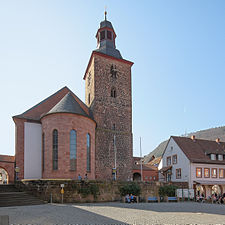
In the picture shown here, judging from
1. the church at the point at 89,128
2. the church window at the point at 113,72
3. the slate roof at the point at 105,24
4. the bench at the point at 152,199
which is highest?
the slate roof at the point at 105,24

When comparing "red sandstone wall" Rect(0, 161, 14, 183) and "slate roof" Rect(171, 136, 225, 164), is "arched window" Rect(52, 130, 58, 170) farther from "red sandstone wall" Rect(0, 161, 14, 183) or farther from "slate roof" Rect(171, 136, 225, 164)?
"slate roof" Rect(171, 136, 225, 164)

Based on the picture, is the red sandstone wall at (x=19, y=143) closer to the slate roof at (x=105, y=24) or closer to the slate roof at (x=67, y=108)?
the slate roof at (x=67, y=108)

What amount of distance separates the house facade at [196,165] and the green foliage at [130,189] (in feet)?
32.8

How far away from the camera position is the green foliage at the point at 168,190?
26.2 meters

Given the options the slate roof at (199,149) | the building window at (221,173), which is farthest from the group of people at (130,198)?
the building window at (221,173)

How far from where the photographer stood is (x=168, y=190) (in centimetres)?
2645

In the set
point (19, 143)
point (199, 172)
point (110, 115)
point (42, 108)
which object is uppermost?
point (42, 108)

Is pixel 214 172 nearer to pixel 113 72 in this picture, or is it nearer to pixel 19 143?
pixel 113 72

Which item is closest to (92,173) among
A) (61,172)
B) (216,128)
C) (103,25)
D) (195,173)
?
(61,172)

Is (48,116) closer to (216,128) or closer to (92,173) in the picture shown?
(92,173)

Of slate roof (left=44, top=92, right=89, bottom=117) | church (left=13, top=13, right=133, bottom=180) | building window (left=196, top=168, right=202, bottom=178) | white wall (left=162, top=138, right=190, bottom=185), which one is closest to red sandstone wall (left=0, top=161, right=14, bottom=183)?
church (left=13, top=13, right=133, bottom=180)

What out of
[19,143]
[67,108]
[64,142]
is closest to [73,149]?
[64,142]

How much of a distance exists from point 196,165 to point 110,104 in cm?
1335

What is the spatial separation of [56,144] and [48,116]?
3.02m
